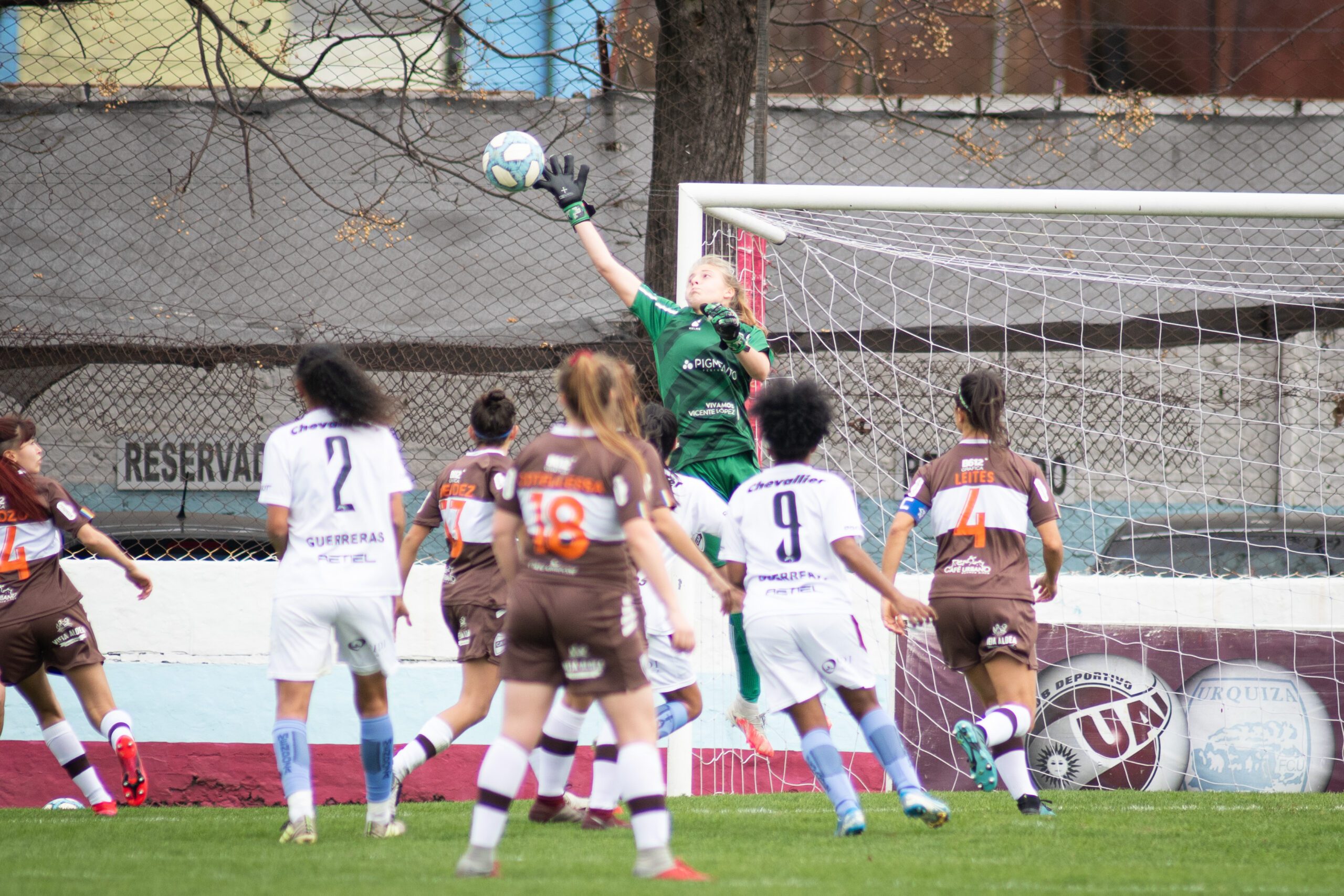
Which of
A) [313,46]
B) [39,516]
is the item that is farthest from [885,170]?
[39,516]

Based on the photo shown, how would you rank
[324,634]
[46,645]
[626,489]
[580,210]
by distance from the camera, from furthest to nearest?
[46,645], [580,210], [324,634], [626,489]

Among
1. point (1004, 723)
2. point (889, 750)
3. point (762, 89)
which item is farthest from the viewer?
point (762, 89)

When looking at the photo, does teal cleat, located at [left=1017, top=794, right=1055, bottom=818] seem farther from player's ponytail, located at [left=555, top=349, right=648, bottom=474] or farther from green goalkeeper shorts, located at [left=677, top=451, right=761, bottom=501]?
player's ponytail, located at [left=555, top=349, right=648, bottom=474]

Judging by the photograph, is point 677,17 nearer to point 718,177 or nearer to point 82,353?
point 718,177

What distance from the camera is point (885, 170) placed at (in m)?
12.2

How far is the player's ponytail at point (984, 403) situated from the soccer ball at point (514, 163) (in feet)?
7.66

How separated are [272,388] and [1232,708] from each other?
691 centimetres

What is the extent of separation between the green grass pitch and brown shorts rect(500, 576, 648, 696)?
0.60 m

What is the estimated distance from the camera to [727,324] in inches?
225

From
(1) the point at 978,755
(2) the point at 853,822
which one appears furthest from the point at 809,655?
(1) the point at 978,755

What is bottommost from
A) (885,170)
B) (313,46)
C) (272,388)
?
(272,388)

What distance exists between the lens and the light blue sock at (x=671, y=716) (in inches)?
232

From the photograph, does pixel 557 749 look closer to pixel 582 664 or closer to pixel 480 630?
pixel 480 630

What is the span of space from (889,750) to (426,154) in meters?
6.25
